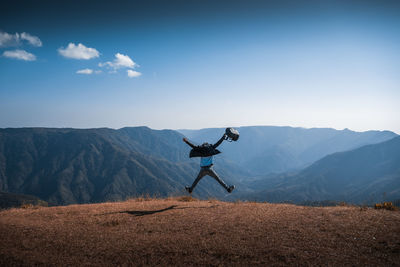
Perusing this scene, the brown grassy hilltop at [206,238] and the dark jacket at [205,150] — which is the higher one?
the dark jacket at [205,150]

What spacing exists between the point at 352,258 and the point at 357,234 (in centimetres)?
162

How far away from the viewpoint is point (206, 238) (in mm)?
6953

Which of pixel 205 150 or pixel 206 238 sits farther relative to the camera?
pixel 205 150

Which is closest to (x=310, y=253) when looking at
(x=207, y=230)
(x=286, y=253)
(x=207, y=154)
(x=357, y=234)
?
(x=286, y=253)

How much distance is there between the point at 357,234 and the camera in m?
6.85

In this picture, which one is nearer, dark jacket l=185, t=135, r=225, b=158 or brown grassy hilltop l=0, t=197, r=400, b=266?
brown grassy hilltop l=0, t=197, r=400, b=266

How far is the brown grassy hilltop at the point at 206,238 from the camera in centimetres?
582

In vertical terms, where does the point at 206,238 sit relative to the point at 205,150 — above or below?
below

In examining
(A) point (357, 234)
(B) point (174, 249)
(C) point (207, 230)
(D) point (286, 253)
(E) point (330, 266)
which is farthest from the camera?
(C) point (207, 230)

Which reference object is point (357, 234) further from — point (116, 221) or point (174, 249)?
point (116, 221)

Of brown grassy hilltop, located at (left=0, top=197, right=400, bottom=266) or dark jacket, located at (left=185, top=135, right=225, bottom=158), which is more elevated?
dark jacket, located at (left=185, top=135, right=225, bottom=158)

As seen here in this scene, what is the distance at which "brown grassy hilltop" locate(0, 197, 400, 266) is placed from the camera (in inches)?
229

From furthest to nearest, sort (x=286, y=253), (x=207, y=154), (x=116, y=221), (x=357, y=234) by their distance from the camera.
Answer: (x=207, y=154) < (x=116, y=221) < (x=357, y=234) < (x=286, y=253)

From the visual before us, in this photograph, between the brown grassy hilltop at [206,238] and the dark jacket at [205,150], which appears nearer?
the brown grassy hilltop at [206,238]
